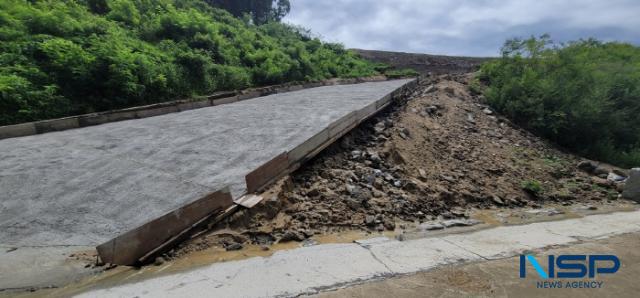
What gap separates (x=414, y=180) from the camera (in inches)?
200

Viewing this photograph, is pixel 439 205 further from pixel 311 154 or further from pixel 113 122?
pixel 113 122

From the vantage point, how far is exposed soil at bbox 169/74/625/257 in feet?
12.2

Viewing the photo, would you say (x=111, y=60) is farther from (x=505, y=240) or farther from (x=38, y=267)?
(x=505, y=240)

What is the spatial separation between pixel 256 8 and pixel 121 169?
2920 centimetres

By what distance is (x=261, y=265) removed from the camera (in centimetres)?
275

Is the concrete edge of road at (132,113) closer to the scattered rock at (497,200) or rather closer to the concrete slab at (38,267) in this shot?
the concrete slab at (38,267)

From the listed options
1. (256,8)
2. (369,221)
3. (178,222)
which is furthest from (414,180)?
(256,8)

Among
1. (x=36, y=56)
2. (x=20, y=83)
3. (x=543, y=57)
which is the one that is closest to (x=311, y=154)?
(x=20, y=83)

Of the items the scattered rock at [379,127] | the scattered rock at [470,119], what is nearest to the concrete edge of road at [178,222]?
the scattered rock at [379,127]

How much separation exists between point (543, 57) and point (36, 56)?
15.3m

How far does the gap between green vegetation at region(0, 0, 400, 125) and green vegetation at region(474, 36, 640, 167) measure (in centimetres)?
838

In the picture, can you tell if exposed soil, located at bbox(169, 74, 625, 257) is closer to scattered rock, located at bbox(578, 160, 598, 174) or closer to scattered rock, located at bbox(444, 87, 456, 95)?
scattered rock, located at bbox(578, 160, 598, 174)

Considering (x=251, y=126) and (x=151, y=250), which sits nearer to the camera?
(x=151, y=250)

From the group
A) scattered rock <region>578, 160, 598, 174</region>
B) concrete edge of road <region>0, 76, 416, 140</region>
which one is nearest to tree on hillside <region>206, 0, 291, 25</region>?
concrete edge of road <region>0, 76, 416, 140</region>
